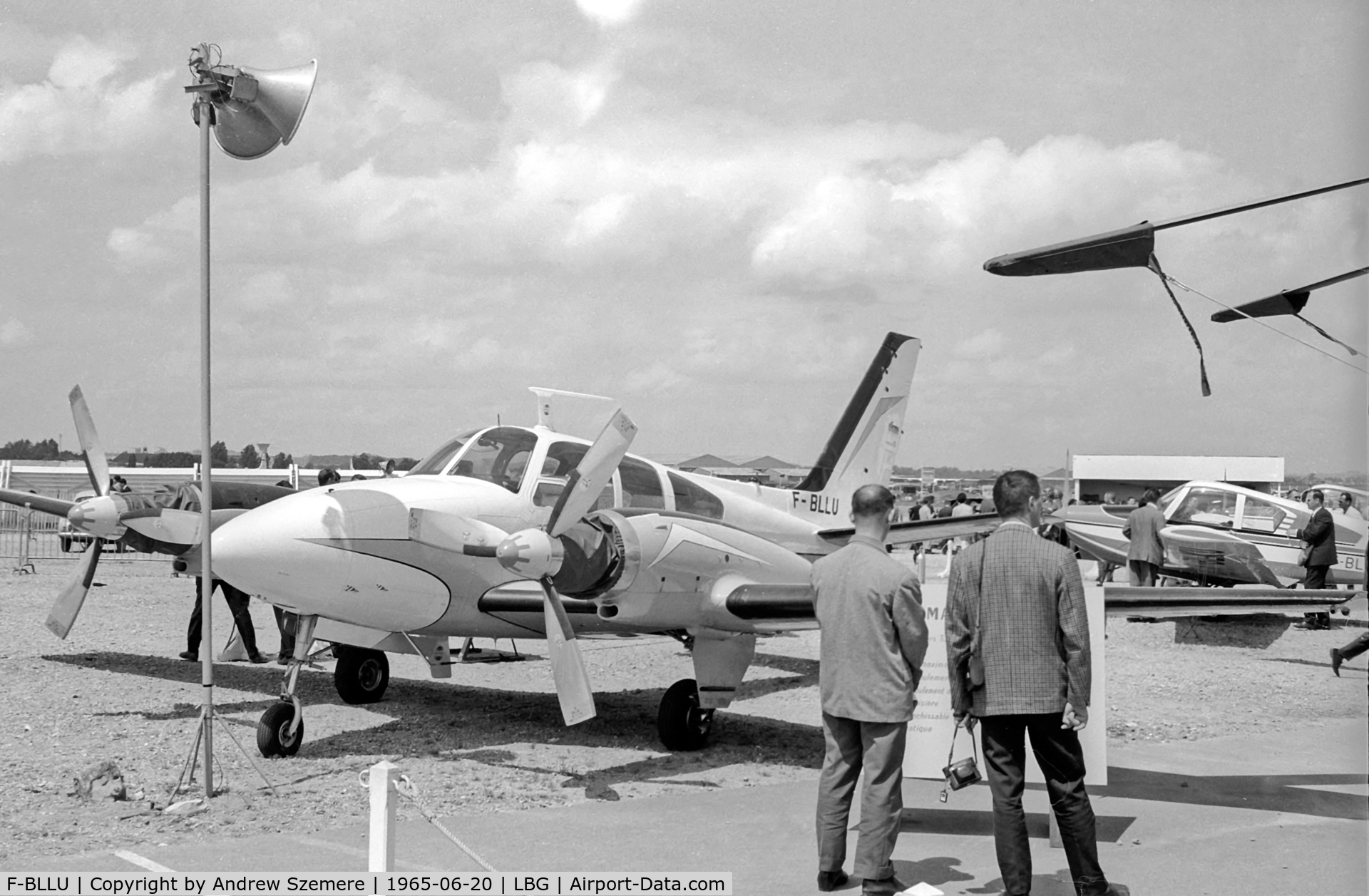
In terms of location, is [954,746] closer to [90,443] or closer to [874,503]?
[874,503]

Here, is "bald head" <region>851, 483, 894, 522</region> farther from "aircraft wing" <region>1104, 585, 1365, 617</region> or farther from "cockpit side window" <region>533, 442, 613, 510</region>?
"cockpit side window" <region>533, 442, 613, 510</region>

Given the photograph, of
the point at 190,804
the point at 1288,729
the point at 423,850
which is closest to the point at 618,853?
the point at 423,850

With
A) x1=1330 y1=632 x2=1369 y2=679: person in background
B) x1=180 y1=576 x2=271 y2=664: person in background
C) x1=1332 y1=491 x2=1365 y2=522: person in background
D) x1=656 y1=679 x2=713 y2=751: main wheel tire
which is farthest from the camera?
x1=1332 y1=491 x2=1365 y2=522: person in background

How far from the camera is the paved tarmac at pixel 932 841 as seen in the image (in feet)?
17.8

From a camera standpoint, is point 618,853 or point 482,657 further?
point 482,657

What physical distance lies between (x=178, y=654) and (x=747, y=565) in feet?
27.6

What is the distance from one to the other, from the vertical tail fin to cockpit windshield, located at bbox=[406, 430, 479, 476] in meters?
5.72

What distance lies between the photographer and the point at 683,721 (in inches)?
356

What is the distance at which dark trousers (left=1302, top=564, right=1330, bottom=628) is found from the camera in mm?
17094

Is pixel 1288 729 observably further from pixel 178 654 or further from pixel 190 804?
pixel 178 654

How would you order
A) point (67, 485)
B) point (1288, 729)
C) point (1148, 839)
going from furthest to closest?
1. point (67, 485)
2. point (1288, 729)
3. point (1148, 839)

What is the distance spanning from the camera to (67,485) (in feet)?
148

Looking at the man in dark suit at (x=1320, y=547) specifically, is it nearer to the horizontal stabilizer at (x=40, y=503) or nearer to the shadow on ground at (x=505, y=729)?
the shadow on ground at (x=505, y=729)

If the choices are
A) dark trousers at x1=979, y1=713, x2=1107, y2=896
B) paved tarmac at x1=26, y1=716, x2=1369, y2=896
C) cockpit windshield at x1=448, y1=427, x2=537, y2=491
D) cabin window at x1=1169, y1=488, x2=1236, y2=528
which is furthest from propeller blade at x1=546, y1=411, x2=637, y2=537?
cabin window at x1=1169, y1=488, x2=1236, y2=528
